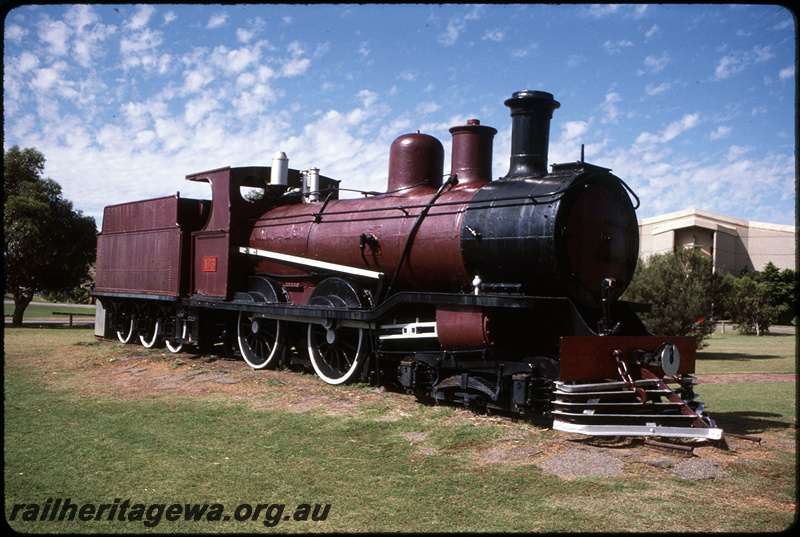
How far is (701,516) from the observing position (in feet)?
13.4

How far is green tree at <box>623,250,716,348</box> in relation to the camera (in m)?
19.1

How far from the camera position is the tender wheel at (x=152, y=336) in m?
13.5

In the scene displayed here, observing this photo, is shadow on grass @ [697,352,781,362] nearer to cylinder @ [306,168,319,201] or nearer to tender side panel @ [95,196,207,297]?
cylinder @ [306,168,319,201]

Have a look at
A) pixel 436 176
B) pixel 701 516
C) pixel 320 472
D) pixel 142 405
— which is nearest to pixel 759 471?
pixel 701 516

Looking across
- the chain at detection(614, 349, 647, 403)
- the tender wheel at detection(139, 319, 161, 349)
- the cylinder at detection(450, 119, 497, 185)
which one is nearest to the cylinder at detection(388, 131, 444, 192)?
the cylinder at detection(450, 119, 497, 185)

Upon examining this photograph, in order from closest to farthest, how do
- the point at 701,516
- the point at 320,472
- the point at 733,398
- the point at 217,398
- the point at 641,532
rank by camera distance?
1. the point at 641,532
2. the point at 701,516
3. the point at 320,472
4. the point at 217,398
5. the point at 733,398

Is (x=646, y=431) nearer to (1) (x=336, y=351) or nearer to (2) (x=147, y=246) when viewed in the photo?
(1) (x=336, y=351)

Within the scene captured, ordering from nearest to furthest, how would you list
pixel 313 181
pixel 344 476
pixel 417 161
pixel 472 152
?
pixel 344 476 < pixel 472 152 < pixel 417 161 < pixel 313 181

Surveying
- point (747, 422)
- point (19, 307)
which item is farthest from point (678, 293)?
point (19, 307)

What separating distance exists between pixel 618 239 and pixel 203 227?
8.30 m

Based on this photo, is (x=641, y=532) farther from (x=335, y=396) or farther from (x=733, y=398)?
(x=733, y=398)

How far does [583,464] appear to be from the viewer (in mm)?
5285

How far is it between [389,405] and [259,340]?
4225mm

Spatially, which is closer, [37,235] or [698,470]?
[698,470]
